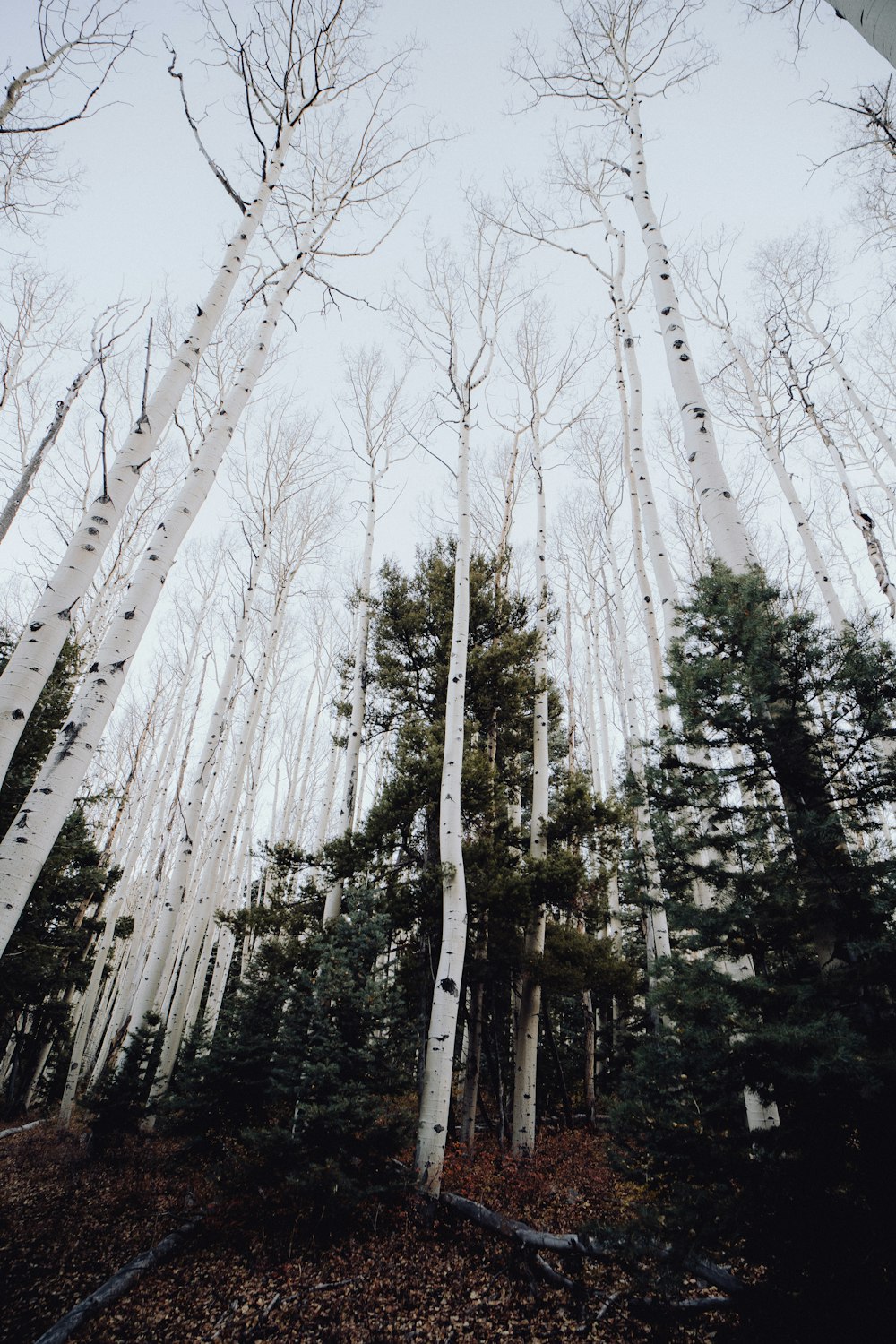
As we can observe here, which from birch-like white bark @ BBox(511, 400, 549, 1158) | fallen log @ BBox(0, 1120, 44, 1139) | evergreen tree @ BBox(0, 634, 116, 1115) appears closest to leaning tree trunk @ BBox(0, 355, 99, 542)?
evergreen tree @ BBox(0, 634, 116, 1115)

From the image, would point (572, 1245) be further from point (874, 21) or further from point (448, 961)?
point (874, 21)

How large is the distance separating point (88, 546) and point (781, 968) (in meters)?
5.02

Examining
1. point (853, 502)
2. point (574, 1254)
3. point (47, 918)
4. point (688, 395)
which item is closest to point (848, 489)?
point (853, 502)

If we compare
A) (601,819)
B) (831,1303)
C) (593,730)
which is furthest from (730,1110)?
(593,730)

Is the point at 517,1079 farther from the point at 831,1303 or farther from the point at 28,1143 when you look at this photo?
the point at 28,1143

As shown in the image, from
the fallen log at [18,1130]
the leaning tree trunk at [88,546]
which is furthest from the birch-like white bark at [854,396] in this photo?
the fallen log at [18,1130]

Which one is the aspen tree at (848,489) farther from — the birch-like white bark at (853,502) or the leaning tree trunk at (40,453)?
the leaning tree trunk at (40,453)

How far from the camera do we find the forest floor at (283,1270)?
10.9 feet

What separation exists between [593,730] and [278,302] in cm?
1082

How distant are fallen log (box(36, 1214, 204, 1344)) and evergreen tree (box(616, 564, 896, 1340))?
355 centimetres

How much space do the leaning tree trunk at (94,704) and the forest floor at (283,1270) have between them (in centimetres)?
287

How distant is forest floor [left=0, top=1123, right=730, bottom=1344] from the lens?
3.34 m

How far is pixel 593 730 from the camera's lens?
13172 mm

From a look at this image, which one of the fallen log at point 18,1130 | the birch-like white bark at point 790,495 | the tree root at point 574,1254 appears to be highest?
the birch-like white bark at point 790,495
